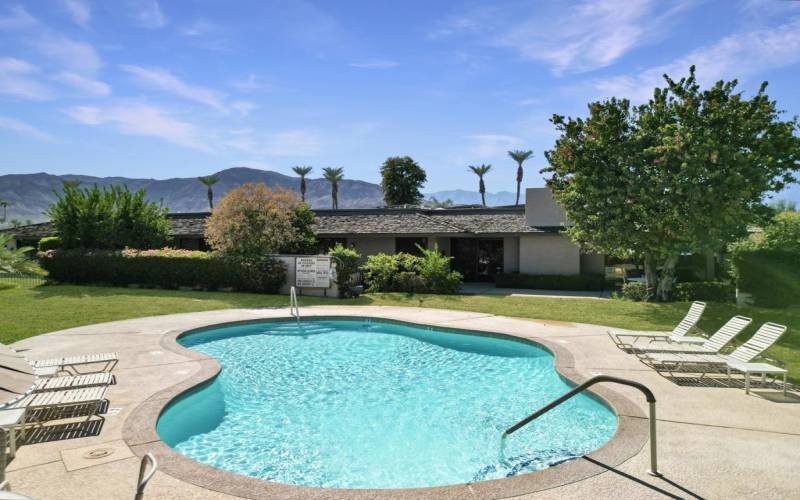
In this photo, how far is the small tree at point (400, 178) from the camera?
73.8 meters

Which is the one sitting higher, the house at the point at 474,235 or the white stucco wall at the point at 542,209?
the white stucco wall at the point at 542,209

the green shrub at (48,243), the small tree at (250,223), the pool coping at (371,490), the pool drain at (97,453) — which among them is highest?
the small tree at (250,223)

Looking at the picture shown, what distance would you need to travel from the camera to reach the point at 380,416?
820 cm

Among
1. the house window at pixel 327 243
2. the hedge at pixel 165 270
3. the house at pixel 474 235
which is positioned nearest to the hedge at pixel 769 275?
the house at pixel 474 235

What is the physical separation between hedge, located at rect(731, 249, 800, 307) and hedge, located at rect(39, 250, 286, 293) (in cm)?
1824

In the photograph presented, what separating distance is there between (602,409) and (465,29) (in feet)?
43.3

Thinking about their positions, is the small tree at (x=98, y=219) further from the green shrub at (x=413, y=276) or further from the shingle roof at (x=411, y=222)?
the green shrub at (x=413, y=276)

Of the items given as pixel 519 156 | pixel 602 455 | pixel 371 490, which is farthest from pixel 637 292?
pixel 519 156

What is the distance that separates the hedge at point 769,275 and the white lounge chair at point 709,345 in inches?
377

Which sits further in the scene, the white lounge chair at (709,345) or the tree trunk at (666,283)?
the tree trunk at (666,283)

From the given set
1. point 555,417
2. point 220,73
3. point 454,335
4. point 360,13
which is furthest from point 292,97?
point 555,417

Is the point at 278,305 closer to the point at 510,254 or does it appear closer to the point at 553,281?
the point at 553,281

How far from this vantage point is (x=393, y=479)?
20.1ft

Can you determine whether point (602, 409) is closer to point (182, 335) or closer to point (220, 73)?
point (182, 335)
